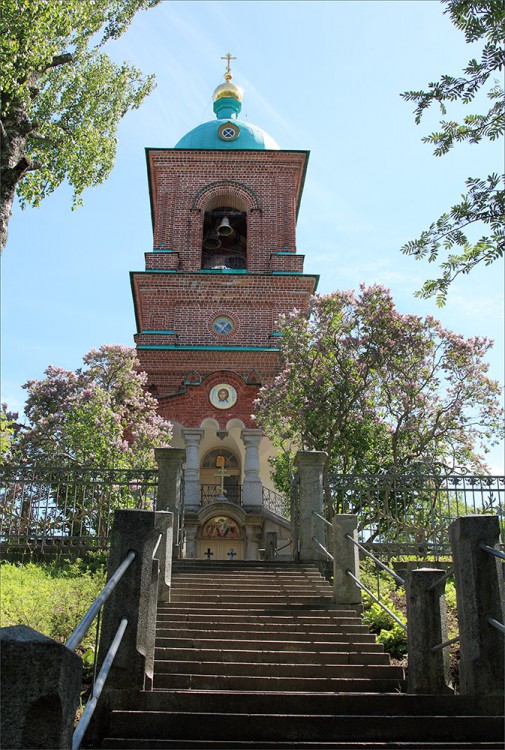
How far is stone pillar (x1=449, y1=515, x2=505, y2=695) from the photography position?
4934 millimetres

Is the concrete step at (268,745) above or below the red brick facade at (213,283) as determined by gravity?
below

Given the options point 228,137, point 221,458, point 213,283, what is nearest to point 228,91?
point 228,137

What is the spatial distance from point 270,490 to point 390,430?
226 inches

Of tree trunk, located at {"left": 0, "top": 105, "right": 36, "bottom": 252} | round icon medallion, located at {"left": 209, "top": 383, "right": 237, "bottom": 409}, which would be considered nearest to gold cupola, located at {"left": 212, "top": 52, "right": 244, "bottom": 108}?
round icon medallion, located at {"left": 209, "top": 383, "right": 237, "bottom": 409}

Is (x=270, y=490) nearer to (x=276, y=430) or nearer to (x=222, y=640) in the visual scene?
(x=276, y=430)

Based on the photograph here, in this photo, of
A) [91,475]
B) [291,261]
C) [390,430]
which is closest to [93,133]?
[91,475]

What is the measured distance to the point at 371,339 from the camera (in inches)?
664

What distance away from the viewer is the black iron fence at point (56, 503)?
11.6 metres

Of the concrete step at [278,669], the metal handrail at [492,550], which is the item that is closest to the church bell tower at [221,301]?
the concrete step at [278,669]

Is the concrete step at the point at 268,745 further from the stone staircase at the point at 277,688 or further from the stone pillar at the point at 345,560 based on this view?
the stone pillar at the point at 345,560

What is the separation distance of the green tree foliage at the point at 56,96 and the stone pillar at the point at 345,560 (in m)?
5.39

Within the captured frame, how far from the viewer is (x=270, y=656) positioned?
20.9 feet

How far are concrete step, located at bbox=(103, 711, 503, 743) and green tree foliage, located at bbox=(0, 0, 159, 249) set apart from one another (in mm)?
6473

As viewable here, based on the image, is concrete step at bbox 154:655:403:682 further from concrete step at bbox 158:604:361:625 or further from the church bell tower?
the church bell tower
